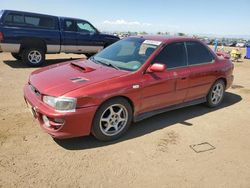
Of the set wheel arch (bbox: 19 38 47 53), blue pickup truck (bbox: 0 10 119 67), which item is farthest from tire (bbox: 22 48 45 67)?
wheel arch (bbox: 19 38 47 53)

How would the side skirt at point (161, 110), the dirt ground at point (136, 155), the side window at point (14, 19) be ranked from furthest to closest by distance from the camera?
the side window at point (14, 19) < the side skirt at point (161, 110) < the dirt ground at point (136, 155)

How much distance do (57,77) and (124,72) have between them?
106 cm

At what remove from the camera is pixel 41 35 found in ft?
33.5

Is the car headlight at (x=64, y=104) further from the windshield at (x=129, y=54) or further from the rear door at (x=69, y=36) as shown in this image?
the rear door at (x=69, y=36)

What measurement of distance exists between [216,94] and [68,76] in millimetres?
3526

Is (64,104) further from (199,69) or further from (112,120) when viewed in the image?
(199,69)

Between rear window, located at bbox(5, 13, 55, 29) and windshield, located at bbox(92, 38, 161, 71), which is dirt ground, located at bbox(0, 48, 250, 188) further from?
rear window, located at bbox(5, 13, 55, 29)

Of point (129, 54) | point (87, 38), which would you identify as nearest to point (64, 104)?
point (129, 54)

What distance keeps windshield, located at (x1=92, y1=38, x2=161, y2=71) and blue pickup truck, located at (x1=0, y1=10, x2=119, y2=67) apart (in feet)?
18.5

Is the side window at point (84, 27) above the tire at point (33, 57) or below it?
above

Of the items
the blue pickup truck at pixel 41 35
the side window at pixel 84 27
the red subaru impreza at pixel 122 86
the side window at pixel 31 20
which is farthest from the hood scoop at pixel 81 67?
the side window at pixel 84 27

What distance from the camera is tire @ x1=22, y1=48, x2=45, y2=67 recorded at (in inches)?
394

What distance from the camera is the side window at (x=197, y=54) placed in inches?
210

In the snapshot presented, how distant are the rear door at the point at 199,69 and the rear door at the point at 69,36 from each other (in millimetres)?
6797
